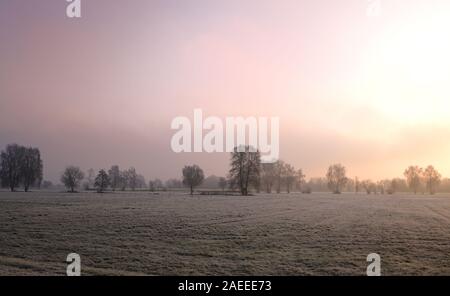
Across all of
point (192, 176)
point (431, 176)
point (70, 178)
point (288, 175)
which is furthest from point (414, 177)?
point (70, 178)

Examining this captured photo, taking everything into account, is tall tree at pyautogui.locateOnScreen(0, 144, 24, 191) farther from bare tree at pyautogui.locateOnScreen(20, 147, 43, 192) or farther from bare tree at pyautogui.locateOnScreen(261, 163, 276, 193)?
bare tree at pyautogui.locateOnScreen(261, 163, 276, 193)

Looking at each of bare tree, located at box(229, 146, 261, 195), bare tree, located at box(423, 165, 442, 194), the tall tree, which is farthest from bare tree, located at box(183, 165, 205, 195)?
bare tree, located at box(423, 165, 442, 194)

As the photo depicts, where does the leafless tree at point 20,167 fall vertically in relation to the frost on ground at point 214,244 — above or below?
above

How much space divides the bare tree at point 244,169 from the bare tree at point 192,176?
991 inches

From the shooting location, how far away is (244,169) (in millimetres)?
106125

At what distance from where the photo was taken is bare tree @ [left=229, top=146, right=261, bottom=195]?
106 m

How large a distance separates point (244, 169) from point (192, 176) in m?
29.1

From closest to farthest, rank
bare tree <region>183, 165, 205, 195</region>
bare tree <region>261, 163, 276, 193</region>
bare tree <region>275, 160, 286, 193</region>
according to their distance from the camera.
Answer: bare tree <region>183, 165, 205, 195</region>
bare tree <region>261, 163, 276, 193</region>
bare tree <region>275, 160, 286, 193</region>

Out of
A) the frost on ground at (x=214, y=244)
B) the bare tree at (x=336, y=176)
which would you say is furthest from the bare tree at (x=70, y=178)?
the bare tree at (x=336, y=176)

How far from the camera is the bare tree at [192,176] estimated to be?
129 meters

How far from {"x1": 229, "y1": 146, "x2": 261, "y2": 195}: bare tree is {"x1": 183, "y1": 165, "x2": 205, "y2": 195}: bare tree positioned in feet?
82.6

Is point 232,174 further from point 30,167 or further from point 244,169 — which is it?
point 30,167

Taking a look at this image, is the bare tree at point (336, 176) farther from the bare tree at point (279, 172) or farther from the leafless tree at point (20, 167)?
the leafless tree at point (20, 167)
